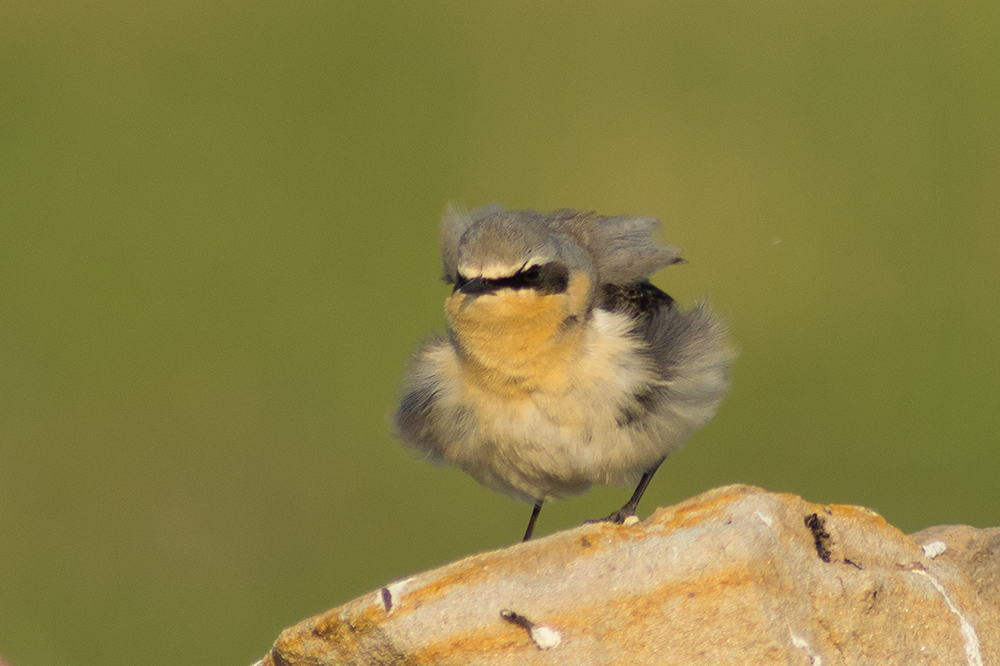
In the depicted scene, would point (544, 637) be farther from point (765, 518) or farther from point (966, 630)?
point (966, 630)

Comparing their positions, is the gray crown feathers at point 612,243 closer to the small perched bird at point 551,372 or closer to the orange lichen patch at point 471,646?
the small perched bird at point 551,372

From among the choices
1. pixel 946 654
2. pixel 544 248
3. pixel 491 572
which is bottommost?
pixel 946 654

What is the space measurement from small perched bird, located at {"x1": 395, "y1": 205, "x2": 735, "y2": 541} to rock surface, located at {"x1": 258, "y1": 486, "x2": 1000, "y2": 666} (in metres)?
0.65

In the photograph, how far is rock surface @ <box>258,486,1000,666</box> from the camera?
10.7 feet

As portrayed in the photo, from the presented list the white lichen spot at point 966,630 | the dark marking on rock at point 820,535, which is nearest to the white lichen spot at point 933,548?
the white lichen spot at point 966,630

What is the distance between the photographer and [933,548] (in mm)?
3811

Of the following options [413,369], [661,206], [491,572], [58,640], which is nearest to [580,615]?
[491,572]

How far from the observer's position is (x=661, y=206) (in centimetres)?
934

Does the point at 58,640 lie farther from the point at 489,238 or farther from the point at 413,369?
the point at 489,238

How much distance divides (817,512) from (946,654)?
46cm

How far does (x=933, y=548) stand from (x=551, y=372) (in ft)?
3.94

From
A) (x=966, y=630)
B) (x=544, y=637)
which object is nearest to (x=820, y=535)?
(x=966, y=630)

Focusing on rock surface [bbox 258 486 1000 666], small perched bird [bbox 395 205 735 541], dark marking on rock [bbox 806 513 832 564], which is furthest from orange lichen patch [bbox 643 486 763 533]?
small perched bird [bbox 395 205 735 541]

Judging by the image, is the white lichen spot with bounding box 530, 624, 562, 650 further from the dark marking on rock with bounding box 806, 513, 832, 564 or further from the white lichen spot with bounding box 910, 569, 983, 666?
the white lichen spot with bounding box 910, 569, 983, 666
